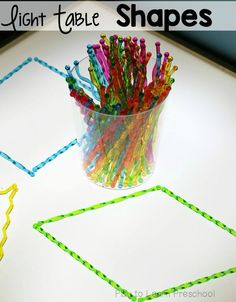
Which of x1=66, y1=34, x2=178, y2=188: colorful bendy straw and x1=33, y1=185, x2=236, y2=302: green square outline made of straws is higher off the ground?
Result: x1=66, y1=34, x2=178, y2=188: colorful bendy straw

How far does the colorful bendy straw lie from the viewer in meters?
0.78

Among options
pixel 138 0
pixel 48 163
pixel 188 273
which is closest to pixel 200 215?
pixel 188 273

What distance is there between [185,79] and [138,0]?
24 centimetres

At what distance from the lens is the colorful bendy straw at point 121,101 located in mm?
784

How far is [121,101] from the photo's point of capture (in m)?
0.81

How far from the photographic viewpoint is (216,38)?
1.08 m

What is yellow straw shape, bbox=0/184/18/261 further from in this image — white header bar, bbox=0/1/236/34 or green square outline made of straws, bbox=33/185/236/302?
white header bar, bbox=0/1/236/34

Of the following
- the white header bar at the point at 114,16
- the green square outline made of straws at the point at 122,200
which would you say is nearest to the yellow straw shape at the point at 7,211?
the green square outline made of straws at the point at 122,200

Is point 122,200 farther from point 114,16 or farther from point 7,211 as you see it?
point 114,16

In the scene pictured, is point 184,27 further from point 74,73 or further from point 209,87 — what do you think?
point 74,73

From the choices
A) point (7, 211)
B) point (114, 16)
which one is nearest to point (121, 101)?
point (7, 211)

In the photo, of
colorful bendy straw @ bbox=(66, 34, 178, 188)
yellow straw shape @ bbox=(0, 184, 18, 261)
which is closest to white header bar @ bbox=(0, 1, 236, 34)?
colorful bendy straw @ bbox=(66, 34, 178, 188)

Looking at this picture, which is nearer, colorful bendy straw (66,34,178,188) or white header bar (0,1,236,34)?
colorful bendy straw (66,34,178,188)

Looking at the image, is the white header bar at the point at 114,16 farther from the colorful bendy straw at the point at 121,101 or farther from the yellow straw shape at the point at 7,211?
the yellow straw shape at the point at 7,211
